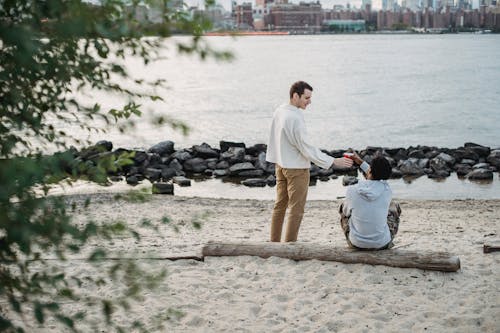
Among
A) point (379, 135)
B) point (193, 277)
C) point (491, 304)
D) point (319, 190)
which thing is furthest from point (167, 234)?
point (379, 135)

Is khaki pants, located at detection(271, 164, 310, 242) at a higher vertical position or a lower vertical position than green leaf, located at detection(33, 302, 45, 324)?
lower

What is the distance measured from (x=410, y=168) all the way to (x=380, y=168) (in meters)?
15.4

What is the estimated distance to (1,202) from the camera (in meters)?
3.26

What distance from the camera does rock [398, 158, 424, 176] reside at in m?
22.5

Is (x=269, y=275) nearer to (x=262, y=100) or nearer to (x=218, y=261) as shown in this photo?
(x=218, y=261)

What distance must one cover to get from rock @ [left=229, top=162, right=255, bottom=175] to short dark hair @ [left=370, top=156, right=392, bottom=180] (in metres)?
14.3

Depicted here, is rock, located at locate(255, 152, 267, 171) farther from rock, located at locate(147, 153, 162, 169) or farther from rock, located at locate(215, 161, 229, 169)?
rock, located at locate(147, 153, 162, 169)

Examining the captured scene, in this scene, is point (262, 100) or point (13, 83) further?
point (262, 100)

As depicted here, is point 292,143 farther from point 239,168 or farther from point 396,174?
point 396,174

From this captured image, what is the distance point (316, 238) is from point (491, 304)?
4.29 metres

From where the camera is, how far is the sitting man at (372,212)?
771 centimetres

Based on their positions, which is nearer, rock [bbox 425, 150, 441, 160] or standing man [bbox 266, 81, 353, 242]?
standing man [bbox 266, 81, 353, 242]

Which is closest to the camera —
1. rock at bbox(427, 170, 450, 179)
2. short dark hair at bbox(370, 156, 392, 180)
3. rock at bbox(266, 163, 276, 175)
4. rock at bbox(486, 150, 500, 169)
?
short dark hair at bbox(370, 156, 392, 180)

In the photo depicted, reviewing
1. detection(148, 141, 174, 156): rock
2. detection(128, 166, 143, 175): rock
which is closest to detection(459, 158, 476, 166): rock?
detection(148, 141, 174, 156): rock
